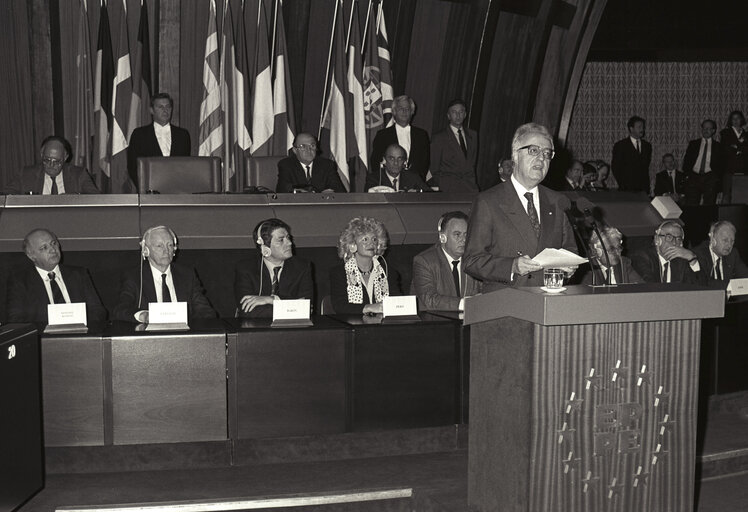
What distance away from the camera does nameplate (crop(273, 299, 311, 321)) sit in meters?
4.02

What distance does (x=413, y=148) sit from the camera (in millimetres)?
7719

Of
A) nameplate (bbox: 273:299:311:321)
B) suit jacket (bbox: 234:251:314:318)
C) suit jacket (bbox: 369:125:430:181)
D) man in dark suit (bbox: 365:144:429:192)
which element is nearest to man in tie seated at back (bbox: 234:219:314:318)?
suit jacket (bbox: 234:251:314:318)

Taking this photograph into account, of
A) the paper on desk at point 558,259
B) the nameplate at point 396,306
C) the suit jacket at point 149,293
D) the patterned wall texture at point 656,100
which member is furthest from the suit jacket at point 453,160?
the patterned wall texture at point 656,100

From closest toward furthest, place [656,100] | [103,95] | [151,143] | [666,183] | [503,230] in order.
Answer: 1. [503,230]
2. [151,143]
3. [103,95]
4. [666,183]
5. [656,100]

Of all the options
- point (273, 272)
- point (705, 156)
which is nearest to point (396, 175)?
point (273, 272)

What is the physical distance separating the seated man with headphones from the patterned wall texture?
1061 centimetres

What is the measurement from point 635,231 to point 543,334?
14.7 feet

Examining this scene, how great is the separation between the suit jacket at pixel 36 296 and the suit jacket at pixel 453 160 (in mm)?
3473

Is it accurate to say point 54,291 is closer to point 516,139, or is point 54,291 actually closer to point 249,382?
point 249,382

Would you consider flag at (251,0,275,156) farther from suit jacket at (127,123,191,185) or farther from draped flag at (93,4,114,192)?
draped flag at (93,4,114,192)

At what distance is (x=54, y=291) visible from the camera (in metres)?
4.73

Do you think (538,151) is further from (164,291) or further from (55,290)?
(55,290)

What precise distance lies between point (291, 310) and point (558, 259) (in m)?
1.69

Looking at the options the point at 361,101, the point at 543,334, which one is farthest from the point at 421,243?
the point at 543,334
